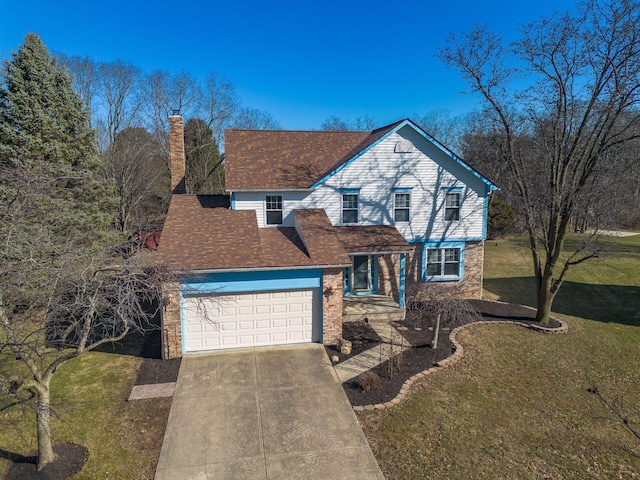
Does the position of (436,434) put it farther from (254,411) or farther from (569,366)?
(569,366)

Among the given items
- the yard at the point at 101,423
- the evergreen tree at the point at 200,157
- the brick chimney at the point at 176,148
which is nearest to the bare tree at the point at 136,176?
the evergreen tree at the point at 200,157

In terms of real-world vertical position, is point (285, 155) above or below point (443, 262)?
above

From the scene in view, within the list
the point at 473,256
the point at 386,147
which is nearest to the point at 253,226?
the point at 386,147

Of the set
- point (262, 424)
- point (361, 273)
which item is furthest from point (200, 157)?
point (262, 424)

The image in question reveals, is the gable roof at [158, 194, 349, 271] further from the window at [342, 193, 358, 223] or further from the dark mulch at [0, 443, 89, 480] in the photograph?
the dark mulch at [0, 443, 89, 480]

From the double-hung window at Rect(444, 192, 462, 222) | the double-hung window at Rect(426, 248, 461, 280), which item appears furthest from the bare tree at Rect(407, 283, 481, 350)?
the double-hung window at Rect(444, 192, 462, 222)

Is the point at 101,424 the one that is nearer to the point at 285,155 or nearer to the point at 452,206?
the point at 285,155
